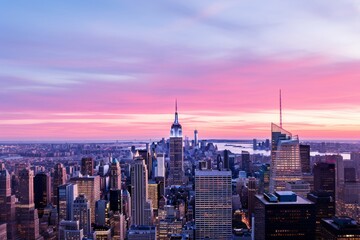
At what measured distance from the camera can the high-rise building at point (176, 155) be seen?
205 feet

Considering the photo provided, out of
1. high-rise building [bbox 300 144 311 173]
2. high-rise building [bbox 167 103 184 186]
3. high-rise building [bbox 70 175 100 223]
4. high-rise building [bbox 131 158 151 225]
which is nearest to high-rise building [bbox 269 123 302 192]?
high-rise building [bbox 300 144 311 173]

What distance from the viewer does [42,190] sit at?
42031 mm

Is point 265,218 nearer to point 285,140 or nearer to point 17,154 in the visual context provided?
point 17,154

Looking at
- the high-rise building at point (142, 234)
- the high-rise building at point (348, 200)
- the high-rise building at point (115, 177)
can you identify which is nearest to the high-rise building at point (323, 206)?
the high-rise building at point (348, 200)

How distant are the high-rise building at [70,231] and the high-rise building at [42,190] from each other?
6986mm

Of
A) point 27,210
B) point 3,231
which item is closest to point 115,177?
point 27,210

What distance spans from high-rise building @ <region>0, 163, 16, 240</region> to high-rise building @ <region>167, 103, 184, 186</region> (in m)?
29.3

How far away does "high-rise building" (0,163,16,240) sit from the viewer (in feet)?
105

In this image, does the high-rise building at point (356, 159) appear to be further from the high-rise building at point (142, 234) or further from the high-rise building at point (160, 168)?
the high-rise building at point (160, 168)

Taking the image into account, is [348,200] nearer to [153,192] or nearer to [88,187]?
[153,192]

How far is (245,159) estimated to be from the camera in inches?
2611

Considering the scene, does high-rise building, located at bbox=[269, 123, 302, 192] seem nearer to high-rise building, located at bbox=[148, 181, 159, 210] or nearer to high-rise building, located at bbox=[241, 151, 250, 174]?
high-rise building, located at bbox=[148, 181, 159, 210]

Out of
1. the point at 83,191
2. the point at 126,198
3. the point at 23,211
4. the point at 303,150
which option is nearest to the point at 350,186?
the point at 303,150

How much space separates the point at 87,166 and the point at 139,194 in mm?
10309
